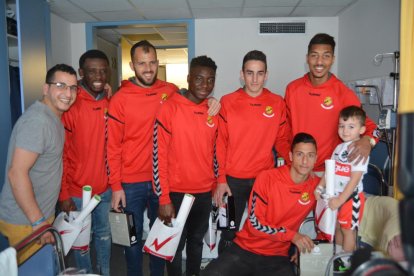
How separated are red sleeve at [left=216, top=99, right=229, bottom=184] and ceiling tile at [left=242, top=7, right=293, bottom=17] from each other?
10.2 feet

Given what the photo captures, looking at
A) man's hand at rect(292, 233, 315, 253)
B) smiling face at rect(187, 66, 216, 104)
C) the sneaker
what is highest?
smiling face at rect(187, 66, 216, 104)

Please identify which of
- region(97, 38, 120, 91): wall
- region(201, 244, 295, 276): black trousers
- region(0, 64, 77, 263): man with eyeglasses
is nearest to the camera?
region(0, 64, 77, 263): man with eyeglasses

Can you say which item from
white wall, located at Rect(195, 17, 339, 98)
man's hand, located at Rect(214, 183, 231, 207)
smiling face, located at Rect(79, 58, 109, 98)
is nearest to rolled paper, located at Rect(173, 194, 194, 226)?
man's hand, located at Rect(214, 183, 231, 207)

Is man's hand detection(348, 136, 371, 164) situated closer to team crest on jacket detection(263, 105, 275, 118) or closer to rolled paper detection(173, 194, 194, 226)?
team crest on jacket detection(263, 105, 275, 118)

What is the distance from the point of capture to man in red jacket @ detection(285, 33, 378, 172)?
8.04 ft

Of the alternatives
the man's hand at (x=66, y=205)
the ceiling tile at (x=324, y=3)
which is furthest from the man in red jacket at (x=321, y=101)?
the ceiling tile at (x=324, y=3)

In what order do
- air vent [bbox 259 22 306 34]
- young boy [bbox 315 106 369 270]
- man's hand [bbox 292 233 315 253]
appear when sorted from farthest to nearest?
air vent [bbox 259 22 306 34] < young boy [bbox 315 106 369 270] < man's hand [bbox 292 233 315 253]

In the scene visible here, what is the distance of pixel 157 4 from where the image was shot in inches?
187

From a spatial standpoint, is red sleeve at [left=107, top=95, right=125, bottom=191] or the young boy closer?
the young boy

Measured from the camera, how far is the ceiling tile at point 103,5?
15.1ft

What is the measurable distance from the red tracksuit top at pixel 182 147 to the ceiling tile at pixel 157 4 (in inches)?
110

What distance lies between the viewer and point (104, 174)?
255 cm

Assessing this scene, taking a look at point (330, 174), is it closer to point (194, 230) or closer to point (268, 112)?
point (268, 112)

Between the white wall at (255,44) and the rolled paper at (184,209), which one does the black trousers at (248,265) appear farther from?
the white wall at (255,44)
